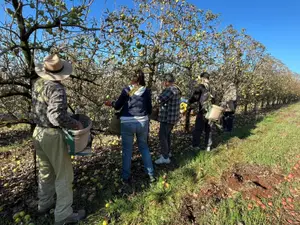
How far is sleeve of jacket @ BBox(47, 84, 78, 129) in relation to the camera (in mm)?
2316

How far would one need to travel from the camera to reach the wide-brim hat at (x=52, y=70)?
7.91ft

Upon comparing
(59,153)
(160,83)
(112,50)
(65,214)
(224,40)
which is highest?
(224,40)

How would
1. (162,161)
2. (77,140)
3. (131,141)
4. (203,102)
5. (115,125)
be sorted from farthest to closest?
(203,102)
(162,161)
(115,125)
(131,141)
(77,140)

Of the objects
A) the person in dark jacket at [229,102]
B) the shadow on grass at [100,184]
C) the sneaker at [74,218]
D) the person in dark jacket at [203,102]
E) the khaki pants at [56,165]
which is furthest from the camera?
the person in dark jacket at [229,102]

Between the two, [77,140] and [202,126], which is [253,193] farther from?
[77,140]

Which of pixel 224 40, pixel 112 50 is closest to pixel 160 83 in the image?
pixel 112 50

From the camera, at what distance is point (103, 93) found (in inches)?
185

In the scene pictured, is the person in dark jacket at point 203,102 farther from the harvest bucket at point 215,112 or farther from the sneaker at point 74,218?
the sneaker at point 74,218

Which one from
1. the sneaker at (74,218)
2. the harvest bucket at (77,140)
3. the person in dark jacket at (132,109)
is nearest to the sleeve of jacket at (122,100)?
the person in dark jacket at (132,109)

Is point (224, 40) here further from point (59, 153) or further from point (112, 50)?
point (59, 153)

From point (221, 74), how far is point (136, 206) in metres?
6.50

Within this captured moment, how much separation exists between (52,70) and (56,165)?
1.14 meters

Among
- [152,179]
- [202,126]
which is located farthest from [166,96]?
[202,126]

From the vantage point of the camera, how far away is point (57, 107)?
231 cm
